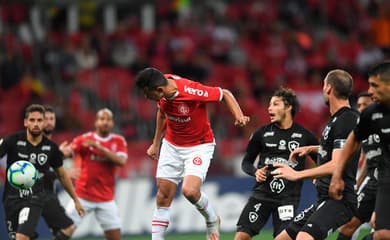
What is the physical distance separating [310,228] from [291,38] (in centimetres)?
1508

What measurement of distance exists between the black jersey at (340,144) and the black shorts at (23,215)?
3.95 metres

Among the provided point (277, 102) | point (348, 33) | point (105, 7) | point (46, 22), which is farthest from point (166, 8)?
point (277, 102)

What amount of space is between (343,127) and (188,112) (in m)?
2.41

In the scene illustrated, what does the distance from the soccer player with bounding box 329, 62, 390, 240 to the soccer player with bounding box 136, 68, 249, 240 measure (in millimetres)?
2431

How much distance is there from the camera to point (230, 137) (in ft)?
68.3

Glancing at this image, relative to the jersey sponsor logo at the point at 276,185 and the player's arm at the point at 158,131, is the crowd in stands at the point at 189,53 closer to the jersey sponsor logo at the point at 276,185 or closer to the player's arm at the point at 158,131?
the player's arm at the point at 158,131

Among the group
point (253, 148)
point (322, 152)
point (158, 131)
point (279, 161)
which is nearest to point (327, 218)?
point (322, 152)

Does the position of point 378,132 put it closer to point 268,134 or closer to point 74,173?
point 268,134

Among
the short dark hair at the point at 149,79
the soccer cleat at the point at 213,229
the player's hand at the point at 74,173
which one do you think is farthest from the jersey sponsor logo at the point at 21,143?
the soccer cleat at the point at 213,229

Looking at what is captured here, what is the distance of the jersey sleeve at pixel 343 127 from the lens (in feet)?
31.8

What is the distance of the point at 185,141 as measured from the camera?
1180 cm

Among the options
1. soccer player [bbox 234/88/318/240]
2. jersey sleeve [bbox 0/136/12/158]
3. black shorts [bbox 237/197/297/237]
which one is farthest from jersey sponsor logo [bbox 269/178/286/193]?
jersey sleeve [bbox 0/136/12/158]

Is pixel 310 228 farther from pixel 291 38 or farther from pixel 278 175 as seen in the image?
pixel 291 38

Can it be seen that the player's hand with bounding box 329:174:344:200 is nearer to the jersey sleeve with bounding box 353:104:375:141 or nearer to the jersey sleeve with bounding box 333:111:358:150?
the jersey sleeve with bounding box 353:104:375:141
